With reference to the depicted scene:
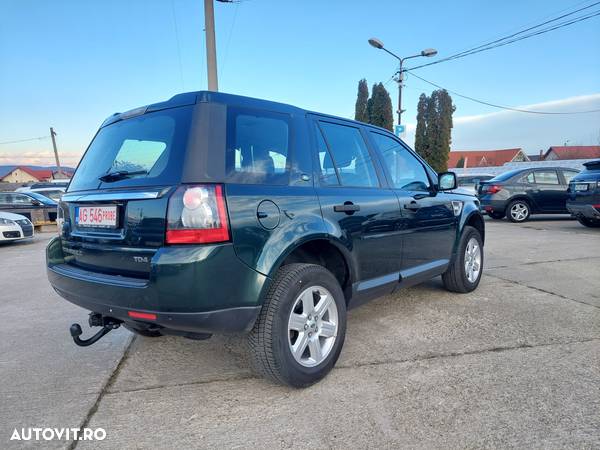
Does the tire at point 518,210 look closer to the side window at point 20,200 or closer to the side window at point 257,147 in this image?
the side window at point 257,147

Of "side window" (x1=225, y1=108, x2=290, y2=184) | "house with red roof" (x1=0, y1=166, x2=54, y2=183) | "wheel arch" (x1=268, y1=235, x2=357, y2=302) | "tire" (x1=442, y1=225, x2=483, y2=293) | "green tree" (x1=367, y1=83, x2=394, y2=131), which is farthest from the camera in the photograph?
"house with red roof" (x1=0, y1=166, x2=54, y2=183)

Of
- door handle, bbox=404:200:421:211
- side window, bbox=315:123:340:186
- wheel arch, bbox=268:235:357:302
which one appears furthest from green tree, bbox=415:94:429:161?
wheel arch, bbox=268:235:357:302

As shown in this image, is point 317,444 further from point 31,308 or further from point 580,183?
point 580,183

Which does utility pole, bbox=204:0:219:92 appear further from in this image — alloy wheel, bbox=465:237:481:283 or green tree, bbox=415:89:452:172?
green tree, bbox=415:89:452:172

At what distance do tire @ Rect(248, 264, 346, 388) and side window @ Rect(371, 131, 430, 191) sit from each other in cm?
135

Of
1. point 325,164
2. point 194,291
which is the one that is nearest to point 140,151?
point 194,291

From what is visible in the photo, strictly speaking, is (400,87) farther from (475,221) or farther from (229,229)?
(229,229)

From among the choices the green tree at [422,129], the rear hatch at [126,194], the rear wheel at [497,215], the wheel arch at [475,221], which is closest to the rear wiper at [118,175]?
the rear hatch at [126,194]

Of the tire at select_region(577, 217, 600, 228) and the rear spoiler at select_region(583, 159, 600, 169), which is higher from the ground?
the rear spoiler at select_region(583, 159, 600, 169)

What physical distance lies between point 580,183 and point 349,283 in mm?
8775

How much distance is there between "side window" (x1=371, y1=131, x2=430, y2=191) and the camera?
3525 millimetres

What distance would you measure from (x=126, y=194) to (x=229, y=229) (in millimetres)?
640

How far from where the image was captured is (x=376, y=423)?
6.95 feet

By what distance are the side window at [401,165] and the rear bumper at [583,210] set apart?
7153 mm
